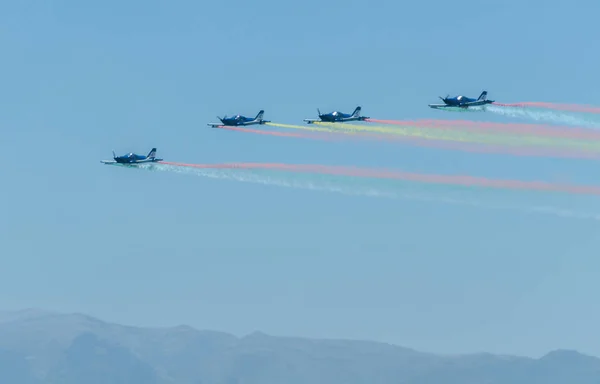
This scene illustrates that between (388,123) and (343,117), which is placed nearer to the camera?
(388,123)

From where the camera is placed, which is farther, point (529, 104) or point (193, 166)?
point (193, 166)

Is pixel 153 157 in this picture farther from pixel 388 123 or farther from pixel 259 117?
pixel 388 123

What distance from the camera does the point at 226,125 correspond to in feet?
640

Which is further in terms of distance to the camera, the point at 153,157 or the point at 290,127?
the point at 153,157

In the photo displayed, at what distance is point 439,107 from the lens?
182500 millimetres

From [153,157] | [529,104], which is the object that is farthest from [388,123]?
[153,157]

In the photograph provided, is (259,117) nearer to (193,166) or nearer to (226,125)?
(226,125)

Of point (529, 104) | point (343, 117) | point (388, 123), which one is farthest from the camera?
point (343, 117)

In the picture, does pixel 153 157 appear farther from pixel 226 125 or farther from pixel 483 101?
pixel 483 101

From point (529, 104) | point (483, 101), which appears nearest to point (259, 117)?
point (483, 101)

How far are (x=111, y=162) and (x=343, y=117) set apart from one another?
3445 centimetres

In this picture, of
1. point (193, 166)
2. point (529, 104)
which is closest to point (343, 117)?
point (193, 166)

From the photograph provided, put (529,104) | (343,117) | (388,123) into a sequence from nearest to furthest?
1. (529,104)
2. (388,123)
3. (343,117)

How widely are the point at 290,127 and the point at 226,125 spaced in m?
15.5
